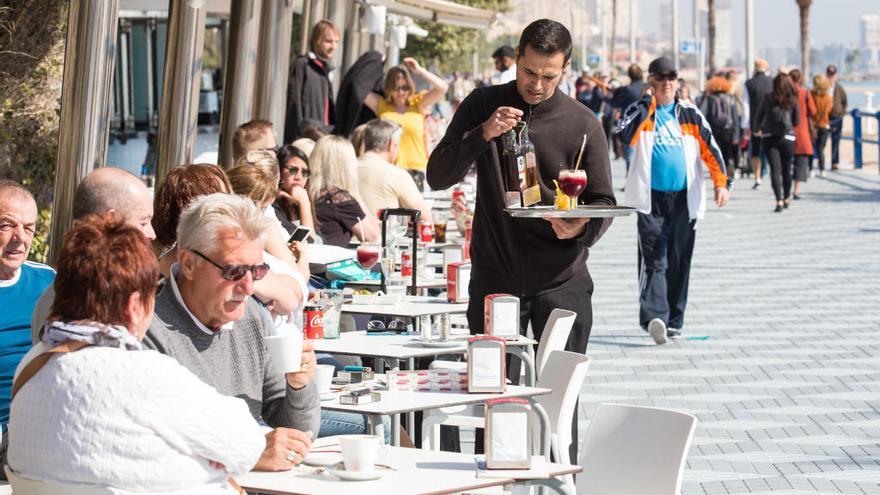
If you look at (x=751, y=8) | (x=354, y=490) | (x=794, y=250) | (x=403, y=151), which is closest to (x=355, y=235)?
(x=403, y=151)

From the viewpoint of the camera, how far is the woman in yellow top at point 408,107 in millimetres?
14117

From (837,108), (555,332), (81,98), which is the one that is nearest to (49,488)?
(555,332)

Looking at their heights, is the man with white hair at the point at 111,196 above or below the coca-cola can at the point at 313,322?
above

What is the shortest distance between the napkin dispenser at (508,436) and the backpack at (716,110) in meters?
19.8

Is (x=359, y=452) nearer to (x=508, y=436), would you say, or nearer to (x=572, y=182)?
(x=508, y=436)

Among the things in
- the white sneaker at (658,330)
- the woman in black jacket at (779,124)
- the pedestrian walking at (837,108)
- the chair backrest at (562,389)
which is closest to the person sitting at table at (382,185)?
the white sneaker at (658,330)

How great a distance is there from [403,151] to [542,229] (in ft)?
27.0

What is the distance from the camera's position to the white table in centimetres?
386

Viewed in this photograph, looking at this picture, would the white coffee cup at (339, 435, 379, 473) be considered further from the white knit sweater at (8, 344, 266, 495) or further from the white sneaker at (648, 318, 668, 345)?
the white sneaker at (648, 318, 668, 345)

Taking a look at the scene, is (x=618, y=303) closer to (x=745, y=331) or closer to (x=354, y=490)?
(x=745, y=331)

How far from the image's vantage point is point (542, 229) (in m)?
6.15

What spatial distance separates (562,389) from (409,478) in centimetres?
152

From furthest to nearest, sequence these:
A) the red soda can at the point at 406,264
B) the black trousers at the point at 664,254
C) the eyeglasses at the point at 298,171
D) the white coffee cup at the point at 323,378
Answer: the black trousers at the point at 664,254 → the eyeglasses at the point at 298,171 → the red soda can at the point at 406,264 → the white coffee cup at the point at 323,378

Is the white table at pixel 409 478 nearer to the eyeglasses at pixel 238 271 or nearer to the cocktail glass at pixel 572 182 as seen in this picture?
the eyeglasses at pixel 238 271
